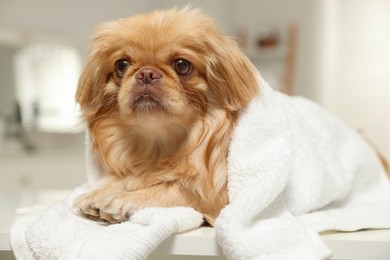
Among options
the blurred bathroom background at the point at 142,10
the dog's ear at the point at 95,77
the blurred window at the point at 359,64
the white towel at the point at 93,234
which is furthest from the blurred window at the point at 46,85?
the white towel at the point at 93,234

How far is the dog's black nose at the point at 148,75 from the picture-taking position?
3.59 ft

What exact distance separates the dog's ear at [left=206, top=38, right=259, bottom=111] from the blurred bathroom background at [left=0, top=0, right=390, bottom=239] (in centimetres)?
219

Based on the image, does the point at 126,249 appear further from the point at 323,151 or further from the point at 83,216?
the point at 323,151

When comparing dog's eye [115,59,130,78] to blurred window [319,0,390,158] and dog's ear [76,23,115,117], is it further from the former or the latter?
blurred window [319,0,390,158]

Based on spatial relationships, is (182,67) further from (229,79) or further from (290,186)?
(290,186)

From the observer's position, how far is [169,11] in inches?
47.1

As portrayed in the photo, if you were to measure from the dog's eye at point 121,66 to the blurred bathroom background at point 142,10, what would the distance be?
6.83ft

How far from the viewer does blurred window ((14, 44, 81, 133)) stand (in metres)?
3.73

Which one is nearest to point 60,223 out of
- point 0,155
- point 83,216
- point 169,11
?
point 83,216

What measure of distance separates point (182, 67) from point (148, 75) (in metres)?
0.08

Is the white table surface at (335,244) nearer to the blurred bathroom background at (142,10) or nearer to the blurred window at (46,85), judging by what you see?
the blurred bathroom background at (142,10)

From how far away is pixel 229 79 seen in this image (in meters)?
1.15

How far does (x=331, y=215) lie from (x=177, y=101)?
1.29ft

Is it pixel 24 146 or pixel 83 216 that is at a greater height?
pixel 83 216
